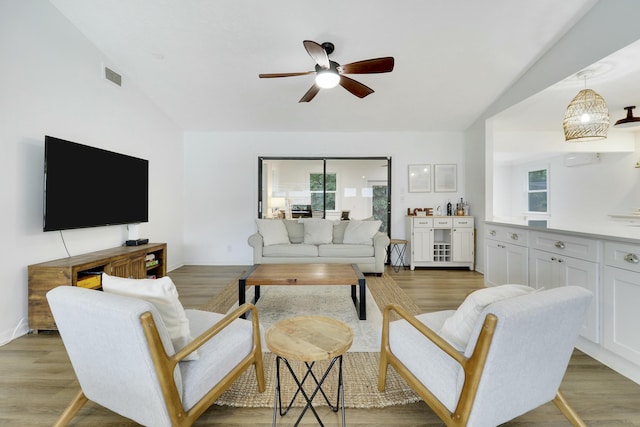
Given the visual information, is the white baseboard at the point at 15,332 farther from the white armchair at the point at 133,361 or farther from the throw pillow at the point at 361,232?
the throw pillow at the point at 361,232

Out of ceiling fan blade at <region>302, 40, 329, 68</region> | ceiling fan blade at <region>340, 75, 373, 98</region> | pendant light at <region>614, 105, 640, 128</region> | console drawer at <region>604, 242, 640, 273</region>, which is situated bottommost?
console drawer at <region>604, 242, 640, 273</region>

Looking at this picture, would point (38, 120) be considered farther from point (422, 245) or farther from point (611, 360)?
point (422, 245)

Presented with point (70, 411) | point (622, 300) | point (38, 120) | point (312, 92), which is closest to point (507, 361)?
point (622, 300)

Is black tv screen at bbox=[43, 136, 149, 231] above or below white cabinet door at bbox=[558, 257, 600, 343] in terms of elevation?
above

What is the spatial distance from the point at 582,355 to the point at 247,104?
4.84 metres

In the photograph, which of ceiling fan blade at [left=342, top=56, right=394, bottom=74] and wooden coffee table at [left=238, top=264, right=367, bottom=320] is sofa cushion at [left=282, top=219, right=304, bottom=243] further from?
ceiling fan blade at [left=342, top=56, right=394, bottom=74]

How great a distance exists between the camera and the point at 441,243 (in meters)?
5.01

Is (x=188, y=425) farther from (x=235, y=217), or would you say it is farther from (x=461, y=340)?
(x=235, y=217)

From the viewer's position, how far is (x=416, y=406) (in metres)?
1.58

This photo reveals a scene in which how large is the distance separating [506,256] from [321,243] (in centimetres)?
260

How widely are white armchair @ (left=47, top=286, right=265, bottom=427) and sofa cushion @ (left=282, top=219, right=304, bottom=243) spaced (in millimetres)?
3475

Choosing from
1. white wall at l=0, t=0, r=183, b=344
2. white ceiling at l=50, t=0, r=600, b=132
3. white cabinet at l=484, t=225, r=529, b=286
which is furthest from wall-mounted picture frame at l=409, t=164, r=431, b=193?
white wall at l=0, t=0, r=183, b=344

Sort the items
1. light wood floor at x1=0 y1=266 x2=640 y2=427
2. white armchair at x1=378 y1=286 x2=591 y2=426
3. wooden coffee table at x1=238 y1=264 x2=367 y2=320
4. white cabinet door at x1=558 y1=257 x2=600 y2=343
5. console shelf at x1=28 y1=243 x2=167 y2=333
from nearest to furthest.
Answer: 1. white armchair at x1=378 y1=286 x2=591 y2=426
2. light wood floor at x1=0 y1=266 x2=640 y2=427
3. white cabinet door at x1=558 y1=257 x2=600 y2=343
4. console shelf at x1=28 y1=243 x2=167 y2=333
5. wooden coffee table at x1=238 y1=264 x2=367 y2=320

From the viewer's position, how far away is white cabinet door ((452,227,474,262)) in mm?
4863
